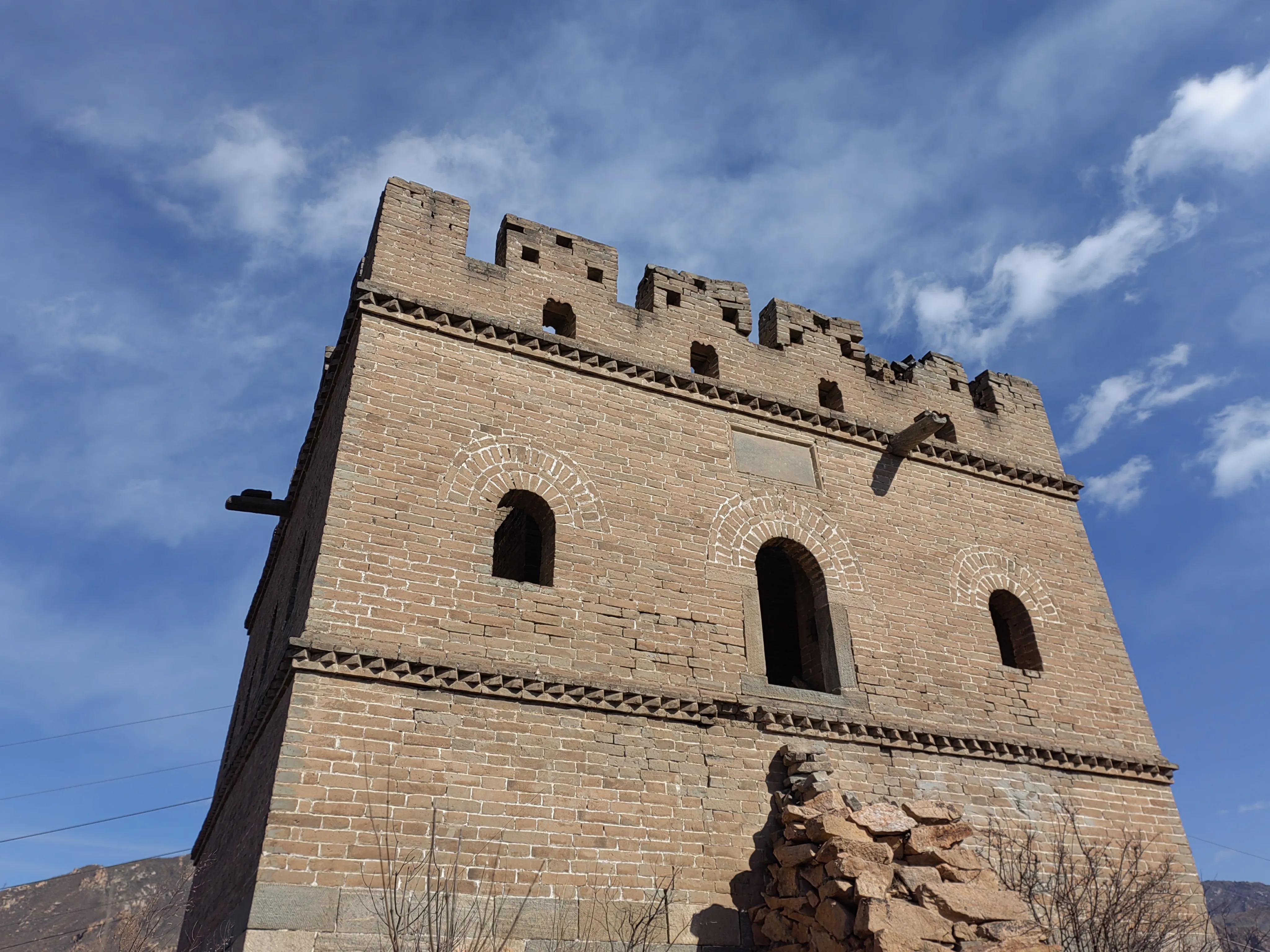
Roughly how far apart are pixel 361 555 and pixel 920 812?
16.2 ft

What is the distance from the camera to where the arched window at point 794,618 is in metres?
9.62

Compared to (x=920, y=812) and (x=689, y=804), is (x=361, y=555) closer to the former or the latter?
(x=689, y=804)

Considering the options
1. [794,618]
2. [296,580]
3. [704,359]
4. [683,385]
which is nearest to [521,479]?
[683,385]

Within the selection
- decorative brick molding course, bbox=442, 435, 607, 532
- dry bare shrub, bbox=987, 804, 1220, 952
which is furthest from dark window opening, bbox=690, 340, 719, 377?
dry bare shrub, bbox=987, 804, 1220, 952

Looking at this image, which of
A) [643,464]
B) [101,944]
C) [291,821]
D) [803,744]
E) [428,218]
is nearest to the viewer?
[291,821]

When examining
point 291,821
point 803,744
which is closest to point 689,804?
point 803,744

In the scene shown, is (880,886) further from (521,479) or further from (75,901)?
(75,901)

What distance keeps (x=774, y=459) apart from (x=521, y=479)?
3097 mm

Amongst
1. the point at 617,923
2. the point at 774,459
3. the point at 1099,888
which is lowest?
the point at 617,923

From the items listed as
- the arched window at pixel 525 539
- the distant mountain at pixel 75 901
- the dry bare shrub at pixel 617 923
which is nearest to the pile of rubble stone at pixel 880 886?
the dry bare shrub at pixel 617 923

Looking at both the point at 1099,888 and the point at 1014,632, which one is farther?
the point at 1014,632

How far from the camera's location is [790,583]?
13.0 meters

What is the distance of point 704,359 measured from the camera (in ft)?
36.4

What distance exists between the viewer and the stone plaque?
33.7 ft
